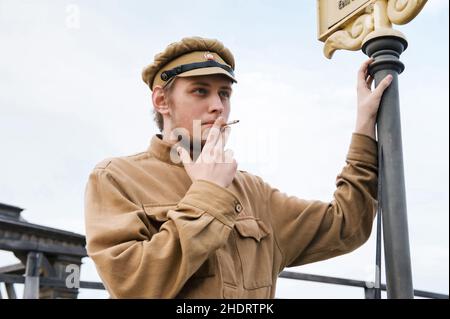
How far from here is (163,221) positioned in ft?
5.42

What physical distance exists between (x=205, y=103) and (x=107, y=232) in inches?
23.5

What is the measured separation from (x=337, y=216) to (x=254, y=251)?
0.42 m

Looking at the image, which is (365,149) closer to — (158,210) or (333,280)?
(158,210)

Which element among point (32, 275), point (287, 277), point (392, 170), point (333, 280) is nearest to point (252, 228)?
point (392, 170)

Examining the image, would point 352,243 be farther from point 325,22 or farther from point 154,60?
point 154,60

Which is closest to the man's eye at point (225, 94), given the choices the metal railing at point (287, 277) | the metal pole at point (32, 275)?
the metal railing at point (287, 277)

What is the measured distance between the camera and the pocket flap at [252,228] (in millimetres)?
1765

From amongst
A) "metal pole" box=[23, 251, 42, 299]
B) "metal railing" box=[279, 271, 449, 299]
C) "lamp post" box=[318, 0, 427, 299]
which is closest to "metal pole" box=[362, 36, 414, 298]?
"lamp post" box=[318, 0, 427, 299]

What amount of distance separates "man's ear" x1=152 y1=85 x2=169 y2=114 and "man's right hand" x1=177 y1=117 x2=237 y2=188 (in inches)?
10.5

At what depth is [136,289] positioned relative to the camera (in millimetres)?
1485

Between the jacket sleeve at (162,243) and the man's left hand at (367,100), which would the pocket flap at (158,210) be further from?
the man's left hand at (367,100)

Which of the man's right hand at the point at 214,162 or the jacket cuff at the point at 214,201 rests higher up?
the man's right hand at the point at 214,162

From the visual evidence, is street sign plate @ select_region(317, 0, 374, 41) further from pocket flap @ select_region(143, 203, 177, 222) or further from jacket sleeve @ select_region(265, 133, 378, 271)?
pocket flap @ select_region(143, 203, 177, 222)
